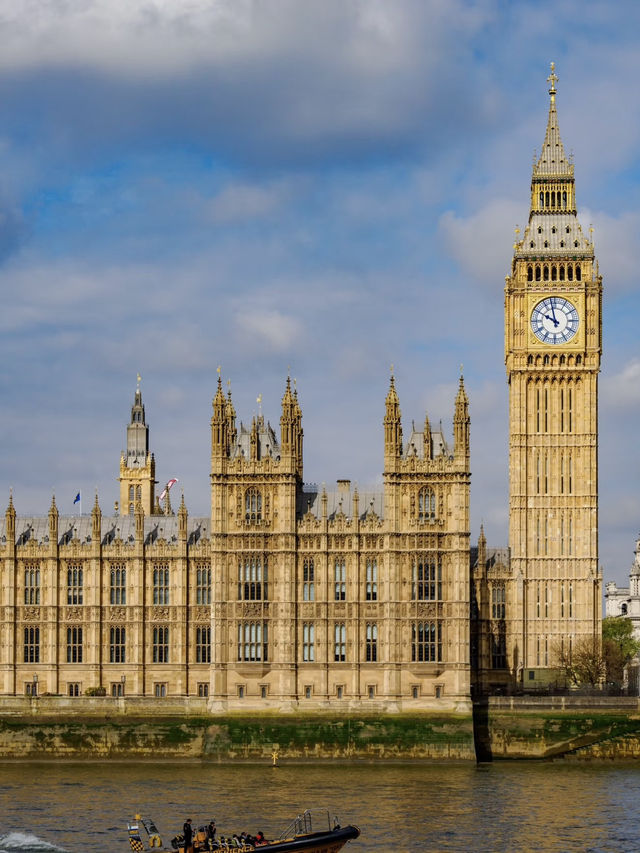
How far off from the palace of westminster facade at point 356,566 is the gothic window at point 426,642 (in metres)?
0.11

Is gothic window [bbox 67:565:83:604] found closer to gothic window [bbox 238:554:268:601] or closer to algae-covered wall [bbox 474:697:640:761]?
gothic window [bbox 238:554:268:601]

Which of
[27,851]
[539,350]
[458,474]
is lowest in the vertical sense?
[27,851]

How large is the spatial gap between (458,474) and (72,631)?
36537 mm

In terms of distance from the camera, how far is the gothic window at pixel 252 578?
5655 inches

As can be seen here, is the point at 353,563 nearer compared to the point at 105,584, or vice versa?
the point at 353,563

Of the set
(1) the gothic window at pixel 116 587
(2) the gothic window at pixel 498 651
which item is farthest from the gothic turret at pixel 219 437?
(2) the gothic window at pixel 498 651

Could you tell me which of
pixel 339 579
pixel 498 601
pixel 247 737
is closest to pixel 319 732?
pixel 247 737

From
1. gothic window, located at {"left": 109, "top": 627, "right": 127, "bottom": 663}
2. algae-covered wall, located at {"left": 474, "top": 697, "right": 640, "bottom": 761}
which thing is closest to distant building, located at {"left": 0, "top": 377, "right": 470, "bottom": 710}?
algae-covered wall, located at {"left": 474, "top": 697, "right": 640, "bottom": 761}

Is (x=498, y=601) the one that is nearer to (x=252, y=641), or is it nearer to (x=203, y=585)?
(x=203, y=585)

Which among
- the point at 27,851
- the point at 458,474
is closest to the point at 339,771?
the point at 458,474

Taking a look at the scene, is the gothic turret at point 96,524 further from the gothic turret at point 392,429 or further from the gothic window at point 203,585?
the gothic turret at point 392,429

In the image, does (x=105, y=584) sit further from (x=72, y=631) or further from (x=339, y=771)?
(x=339, y=771)

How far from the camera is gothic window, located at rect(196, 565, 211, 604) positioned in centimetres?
15162

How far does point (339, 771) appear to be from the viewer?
5162 inches
